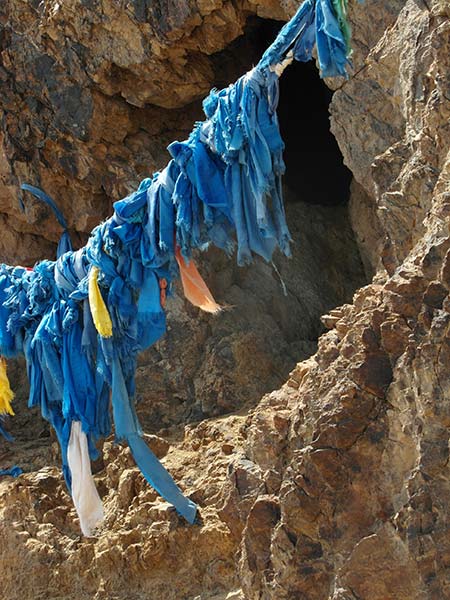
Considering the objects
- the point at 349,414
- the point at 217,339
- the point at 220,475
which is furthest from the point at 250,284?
the point at 349,414

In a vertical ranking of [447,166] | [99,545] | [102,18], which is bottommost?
[99,545]

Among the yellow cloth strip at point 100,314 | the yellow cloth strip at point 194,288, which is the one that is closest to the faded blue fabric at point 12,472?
the yellow cloth strip at point 100,314

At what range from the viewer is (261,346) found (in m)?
6.26

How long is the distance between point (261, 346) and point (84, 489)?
164 centimetres

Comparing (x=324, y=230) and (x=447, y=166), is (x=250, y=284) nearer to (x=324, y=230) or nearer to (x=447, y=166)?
(x=324, y=230)

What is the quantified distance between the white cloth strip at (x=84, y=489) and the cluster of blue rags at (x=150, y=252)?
4cm

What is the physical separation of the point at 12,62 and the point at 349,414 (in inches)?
137

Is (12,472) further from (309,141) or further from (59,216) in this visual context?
(309,141)

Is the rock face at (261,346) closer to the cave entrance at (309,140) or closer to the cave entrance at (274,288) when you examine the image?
the cave entrance at (274,288)

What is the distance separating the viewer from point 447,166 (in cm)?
397

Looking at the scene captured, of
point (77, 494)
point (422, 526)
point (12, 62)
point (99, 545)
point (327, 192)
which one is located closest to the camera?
point (422, 526)

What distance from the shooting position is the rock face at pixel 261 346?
390cm

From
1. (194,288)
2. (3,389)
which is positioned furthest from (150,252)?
(3,389)

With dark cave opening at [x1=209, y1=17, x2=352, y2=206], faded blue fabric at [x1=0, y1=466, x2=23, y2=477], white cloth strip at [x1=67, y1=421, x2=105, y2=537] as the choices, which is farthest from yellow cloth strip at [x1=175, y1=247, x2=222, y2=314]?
dark cave opening at [x1=209, y1=17, x2=352, y2=206]
